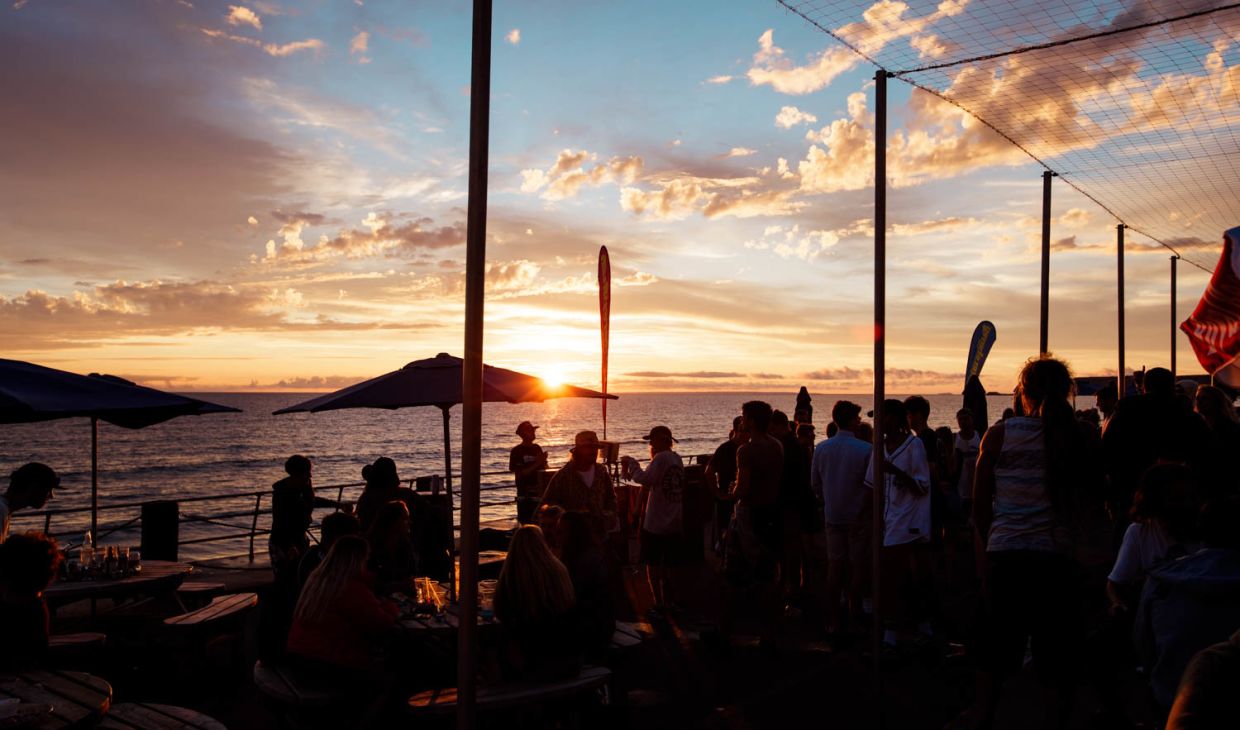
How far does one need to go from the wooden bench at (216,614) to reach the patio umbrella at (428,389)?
1687mm

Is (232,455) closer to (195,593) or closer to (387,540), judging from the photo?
(195,593)

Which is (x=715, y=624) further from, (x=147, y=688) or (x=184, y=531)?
(x=184, y=531)

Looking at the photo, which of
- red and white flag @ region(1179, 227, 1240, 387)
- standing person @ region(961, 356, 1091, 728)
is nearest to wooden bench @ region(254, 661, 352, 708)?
standing person @ region(961, 356, 1091, 728)

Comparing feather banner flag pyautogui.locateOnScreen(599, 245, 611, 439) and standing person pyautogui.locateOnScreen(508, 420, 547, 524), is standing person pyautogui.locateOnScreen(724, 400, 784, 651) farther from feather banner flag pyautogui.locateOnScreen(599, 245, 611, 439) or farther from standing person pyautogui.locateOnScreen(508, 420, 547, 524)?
standing person pyautogui.locateOnScreen(508, 420, 547, 524)

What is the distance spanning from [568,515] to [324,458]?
79298mm

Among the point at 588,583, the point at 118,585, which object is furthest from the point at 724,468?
the point at 118,585

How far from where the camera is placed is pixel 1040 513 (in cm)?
466

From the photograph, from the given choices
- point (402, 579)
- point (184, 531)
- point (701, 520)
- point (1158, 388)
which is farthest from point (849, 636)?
point (184, 531)

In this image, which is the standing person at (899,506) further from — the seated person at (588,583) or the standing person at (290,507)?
the standing person at (290,507)

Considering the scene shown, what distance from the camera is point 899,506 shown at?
23.6 feet

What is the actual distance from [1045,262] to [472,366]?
14.7 m

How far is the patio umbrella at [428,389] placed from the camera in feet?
25.2

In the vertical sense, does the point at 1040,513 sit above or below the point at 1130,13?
below

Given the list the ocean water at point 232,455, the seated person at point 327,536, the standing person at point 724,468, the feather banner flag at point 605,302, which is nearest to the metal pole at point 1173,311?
the ocean water at point 232,455
